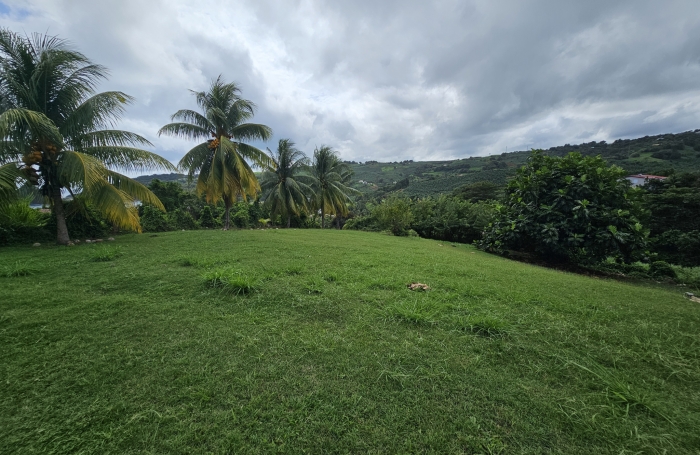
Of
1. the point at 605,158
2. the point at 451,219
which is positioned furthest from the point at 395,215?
the point at 605,158

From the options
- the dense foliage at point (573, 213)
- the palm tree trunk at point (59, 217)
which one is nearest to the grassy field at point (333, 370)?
the dense foliage at point (573, 213)

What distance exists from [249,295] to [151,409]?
188cm

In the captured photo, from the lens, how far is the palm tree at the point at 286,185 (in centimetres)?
1847

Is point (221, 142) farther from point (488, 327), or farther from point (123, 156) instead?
point (488, 327)

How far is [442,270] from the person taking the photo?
209 inches

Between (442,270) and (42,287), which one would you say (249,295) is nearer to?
(42,287)

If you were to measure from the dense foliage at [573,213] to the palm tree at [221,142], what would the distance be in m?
11.7

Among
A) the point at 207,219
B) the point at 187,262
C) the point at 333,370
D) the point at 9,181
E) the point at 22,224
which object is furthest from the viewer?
the point at 207,219

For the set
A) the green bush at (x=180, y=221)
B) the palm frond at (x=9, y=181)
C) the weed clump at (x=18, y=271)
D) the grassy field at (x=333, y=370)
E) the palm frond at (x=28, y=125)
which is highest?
the palm frond at (x=28, y=125)

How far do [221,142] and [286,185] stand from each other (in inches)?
282

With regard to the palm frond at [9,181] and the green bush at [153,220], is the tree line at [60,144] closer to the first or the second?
the palm frond at [9,181]

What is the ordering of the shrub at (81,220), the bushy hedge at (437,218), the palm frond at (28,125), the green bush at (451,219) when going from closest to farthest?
1. the palm frond at (28,125)
2. the shrub at (81,220)
3. the green bush at (451,219)
4. the bushy hedge at (437,218)

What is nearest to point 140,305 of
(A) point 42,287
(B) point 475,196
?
(A) point 42,287

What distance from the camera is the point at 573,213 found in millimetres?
7785
